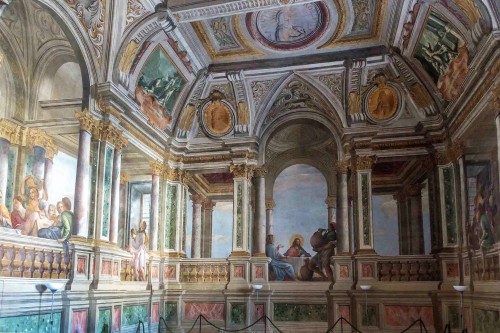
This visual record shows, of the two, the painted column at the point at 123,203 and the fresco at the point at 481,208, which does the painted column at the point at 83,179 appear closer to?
the painted column at the point at 123,203

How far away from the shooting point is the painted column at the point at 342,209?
1697 centimetres

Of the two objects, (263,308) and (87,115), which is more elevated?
(87,115)

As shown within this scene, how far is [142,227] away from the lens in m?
16.3

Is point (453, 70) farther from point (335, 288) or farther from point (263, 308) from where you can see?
point (263, 308)

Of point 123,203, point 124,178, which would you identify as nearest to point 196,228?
point 123,203

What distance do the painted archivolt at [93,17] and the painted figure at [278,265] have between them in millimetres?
8624

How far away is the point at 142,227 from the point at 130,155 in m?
2.33

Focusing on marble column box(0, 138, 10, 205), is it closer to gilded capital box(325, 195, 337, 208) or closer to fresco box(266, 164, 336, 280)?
fresco box(266, 164, 336, 280)

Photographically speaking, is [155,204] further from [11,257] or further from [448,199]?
[448,199]

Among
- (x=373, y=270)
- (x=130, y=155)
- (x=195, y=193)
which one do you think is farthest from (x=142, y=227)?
(x=373, y=270)

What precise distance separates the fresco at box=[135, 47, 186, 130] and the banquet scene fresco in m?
0.07

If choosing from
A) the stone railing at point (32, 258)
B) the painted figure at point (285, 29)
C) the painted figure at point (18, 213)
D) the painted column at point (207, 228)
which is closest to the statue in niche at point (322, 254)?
the painted column at point (207, 228)

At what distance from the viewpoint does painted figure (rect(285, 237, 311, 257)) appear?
58.4 ft

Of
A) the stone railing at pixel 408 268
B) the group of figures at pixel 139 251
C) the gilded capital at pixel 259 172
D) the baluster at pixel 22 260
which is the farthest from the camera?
the gilded capital at pixel 259 172
